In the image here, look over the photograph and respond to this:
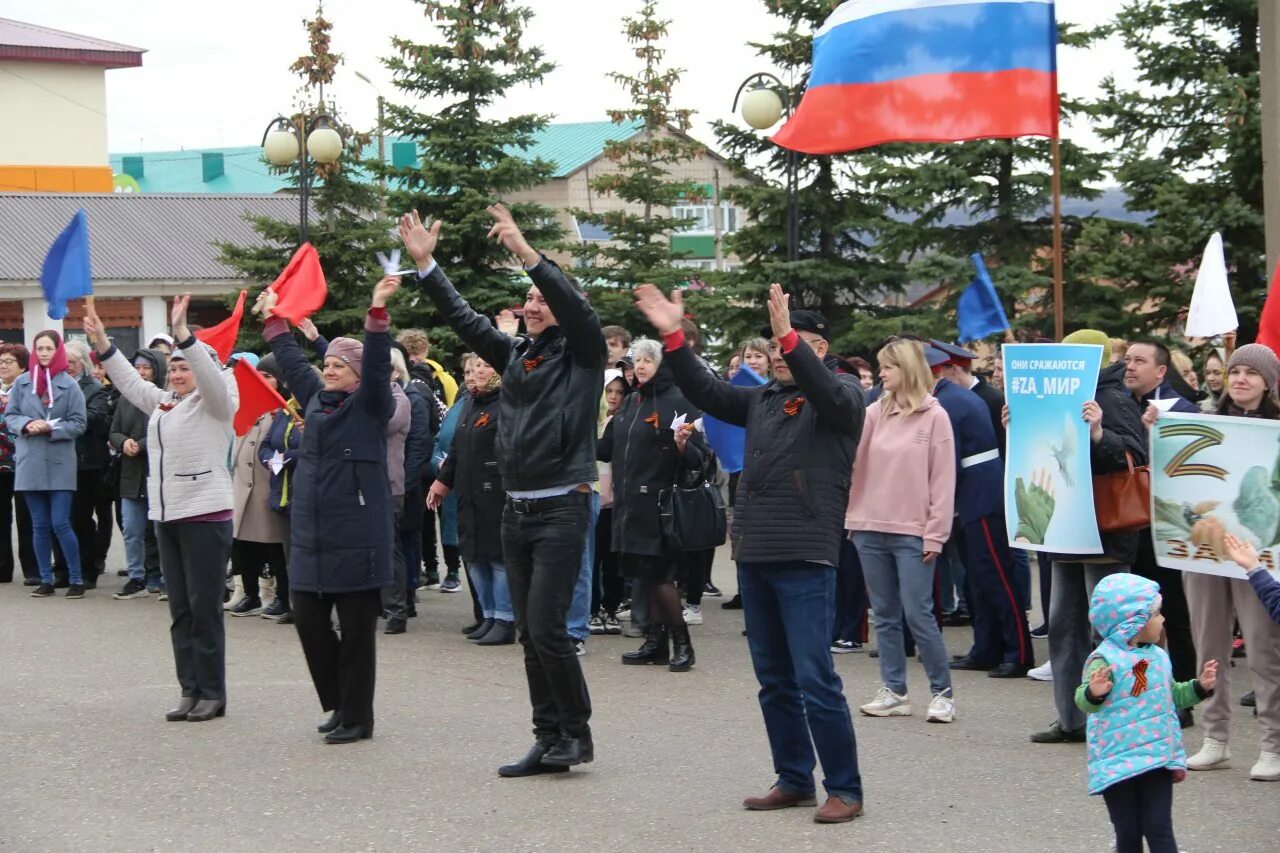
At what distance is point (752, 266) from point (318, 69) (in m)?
14.4

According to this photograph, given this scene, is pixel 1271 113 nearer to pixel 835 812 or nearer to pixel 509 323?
pixel 509 323

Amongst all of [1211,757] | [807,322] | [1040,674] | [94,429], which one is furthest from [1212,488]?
[94,429]

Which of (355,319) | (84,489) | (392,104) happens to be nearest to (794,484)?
(84,489)

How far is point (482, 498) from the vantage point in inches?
458

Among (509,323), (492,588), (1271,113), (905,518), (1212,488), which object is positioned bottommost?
(492,588)

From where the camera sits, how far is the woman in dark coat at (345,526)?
8.36m

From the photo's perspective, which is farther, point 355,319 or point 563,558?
point 355,319

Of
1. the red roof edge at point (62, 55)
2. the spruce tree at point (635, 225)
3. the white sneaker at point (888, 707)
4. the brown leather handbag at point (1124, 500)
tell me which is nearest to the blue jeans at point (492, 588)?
the white sneaker at point (888, 707)

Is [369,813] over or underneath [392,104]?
underneath

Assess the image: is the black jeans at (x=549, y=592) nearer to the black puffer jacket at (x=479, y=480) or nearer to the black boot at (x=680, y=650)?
the black boot at (x=680, y=650)

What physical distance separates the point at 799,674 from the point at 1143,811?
163 cm

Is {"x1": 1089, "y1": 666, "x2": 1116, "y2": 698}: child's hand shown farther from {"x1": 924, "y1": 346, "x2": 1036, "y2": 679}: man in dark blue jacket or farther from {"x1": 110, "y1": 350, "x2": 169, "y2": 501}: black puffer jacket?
{"x1": 110, "y1": 350, "x2": 169, "y2": 501}: black puffer jacket

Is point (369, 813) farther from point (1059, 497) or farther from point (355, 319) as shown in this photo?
point (355, 319)

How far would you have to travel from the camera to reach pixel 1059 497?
27.0 feet
